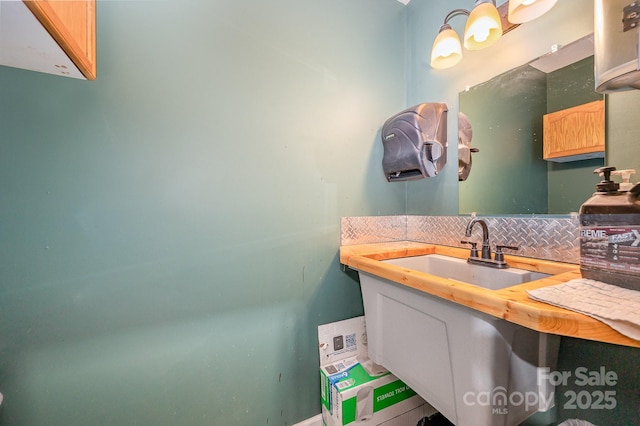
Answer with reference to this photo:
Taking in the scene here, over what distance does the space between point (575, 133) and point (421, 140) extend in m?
0.54

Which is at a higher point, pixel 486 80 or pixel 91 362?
pixel 486 80

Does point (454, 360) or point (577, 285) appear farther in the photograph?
point (454, 360)

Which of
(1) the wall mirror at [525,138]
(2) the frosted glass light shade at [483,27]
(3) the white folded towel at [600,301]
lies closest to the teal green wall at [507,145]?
(1) the wall mirror at [525,138]

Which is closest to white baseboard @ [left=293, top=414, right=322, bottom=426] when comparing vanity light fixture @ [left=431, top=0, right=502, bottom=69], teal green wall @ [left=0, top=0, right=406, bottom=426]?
teal green wall @ [left=0, top=0, right=406, bottom=426]

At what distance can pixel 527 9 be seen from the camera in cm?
92

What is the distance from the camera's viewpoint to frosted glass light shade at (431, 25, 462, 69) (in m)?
1.16

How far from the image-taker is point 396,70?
1.55m

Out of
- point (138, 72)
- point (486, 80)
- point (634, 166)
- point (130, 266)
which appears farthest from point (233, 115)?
point (634, 166)

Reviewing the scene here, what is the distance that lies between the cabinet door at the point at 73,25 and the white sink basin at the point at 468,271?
1347mm

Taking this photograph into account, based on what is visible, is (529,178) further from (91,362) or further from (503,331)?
(91,362)

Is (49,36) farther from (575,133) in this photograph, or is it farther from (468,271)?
(575,133)

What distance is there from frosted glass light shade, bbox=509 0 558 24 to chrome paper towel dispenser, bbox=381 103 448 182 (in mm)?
385

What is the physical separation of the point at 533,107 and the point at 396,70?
84 centimetres

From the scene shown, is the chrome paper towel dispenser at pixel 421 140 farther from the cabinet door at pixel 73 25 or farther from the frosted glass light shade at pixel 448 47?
the cabinet door at pixel 73 25
